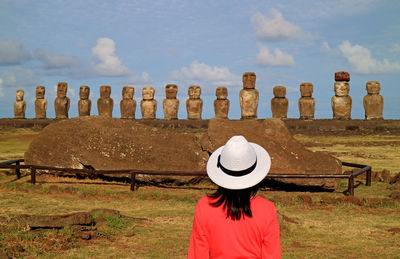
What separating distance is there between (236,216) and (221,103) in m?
29.1

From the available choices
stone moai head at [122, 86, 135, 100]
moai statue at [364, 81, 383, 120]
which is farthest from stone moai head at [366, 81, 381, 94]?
stone moai head at [122, 86, 135, 100]

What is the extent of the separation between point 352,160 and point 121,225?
441 inches

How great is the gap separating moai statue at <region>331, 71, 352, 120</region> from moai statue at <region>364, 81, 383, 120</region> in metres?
1.33

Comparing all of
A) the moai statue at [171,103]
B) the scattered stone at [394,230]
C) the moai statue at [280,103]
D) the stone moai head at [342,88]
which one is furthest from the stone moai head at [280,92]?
the scattered stone at [394,230]

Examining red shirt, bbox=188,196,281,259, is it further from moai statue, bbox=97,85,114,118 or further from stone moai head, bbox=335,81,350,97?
moai statue, bbox=97,85,114,118

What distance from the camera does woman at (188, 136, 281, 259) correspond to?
2.41 metres

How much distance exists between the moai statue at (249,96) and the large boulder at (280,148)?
1912 cm

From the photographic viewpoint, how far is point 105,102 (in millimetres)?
34000

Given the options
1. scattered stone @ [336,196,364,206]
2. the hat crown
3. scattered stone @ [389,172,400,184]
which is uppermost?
the hat crown

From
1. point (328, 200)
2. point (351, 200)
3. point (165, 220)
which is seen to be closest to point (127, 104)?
point (328, 200)

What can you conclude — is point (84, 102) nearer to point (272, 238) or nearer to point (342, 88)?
point (342, 88)

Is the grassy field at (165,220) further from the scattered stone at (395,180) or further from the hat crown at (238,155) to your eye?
the hat crown at (238,155)

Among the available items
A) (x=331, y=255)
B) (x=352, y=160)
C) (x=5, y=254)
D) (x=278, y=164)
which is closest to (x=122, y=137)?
(x=278, y=164)

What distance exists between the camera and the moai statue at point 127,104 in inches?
1316
